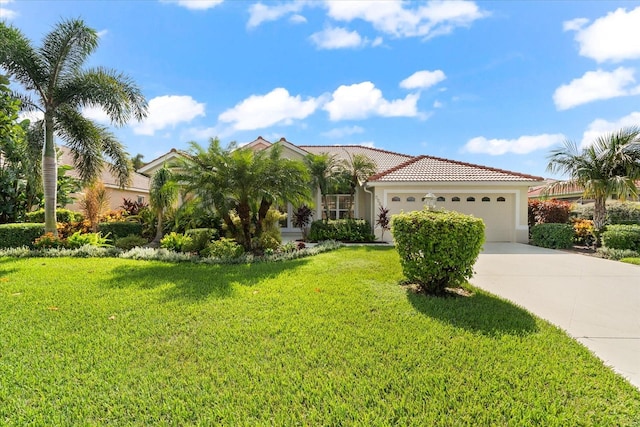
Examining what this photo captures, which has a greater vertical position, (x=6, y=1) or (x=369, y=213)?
(x=6, y=1)

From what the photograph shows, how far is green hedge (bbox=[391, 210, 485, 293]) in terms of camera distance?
588cm


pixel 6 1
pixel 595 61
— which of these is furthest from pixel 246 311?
pixel 595 61

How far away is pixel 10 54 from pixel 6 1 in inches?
87.7

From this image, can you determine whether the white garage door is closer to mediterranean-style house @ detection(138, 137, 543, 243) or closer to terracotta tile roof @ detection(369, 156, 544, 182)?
mediterranean-style house @ detection(138, 137, 543, 243)

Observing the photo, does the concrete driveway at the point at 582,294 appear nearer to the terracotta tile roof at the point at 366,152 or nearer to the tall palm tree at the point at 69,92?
the terracotta tile roof at the point at 366,152

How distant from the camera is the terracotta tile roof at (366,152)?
22248mm

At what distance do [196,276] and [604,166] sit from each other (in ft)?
57.9

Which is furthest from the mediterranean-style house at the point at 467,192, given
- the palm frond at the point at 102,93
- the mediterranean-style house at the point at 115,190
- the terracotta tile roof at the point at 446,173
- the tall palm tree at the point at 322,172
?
the mediterranean-style house at the point at 115,190

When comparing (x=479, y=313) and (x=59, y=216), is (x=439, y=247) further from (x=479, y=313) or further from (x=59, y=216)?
(x=59, y=216)

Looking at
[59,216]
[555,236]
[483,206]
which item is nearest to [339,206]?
[483,206]

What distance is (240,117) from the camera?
18.0 metres

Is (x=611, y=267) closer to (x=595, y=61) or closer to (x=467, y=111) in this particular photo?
(x=595, y=61)

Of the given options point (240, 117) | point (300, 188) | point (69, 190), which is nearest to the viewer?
point (300, 188)

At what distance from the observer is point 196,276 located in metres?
7.84
